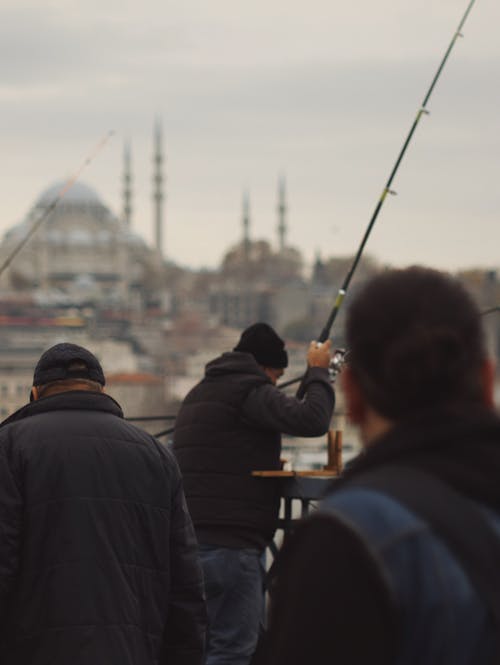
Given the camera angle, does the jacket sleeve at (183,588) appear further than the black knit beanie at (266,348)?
No

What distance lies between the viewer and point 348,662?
1.26 metres

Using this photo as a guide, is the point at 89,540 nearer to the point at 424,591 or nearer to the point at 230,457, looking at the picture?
the point at 230,457

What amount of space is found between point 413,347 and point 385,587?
214 mm

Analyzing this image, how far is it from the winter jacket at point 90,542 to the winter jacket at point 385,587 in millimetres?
1240

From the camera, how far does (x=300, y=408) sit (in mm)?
3564

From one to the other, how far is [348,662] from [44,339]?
8833cm

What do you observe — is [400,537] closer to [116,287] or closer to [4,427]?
[4,427]

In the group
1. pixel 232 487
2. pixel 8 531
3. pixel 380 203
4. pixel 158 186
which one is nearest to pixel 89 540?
pixel 8 531

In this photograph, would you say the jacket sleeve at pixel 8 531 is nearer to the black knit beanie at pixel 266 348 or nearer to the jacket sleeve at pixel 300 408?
the jacket sleeve at pixel 300 408

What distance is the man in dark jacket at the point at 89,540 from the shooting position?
253 centimetres

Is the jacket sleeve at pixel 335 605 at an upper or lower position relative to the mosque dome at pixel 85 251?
lower

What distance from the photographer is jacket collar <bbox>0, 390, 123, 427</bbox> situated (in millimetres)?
2656

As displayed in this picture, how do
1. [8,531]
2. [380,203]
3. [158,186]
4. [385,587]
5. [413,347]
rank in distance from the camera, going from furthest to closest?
[158,186] < [380,203] < [8,531] < [413,347] < [385,587]

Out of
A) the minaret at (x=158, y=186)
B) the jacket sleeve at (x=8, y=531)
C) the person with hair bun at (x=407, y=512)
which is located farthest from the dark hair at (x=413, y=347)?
the minaret at (x=158, y=186)
